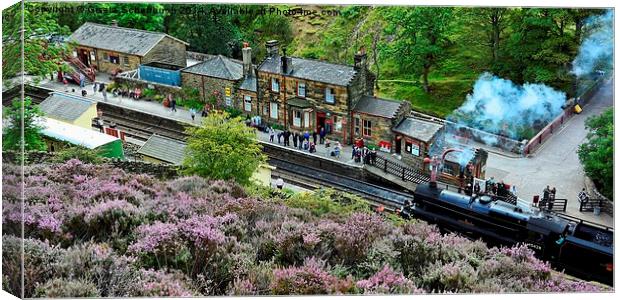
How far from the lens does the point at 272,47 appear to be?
53.4ft

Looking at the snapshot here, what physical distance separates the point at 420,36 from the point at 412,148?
2244mm

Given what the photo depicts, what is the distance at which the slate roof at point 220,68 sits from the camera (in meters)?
17.1

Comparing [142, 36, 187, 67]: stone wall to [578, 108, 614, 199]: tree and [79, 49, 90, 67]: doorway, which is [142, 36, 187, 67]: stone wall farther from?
[578, 108, 614, 199]: tree

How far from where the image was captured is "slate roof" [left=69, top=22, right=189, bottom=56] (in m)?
16.3

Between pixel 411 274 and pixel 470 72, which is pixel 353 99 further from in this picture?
pixel 411 274

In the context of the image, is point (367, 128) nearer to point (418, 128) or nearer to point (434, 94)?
point (418, 128)

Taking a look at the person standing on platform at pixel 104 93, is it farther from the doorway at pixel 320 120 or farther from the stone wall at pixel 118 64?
the doorway at pixel 320 120

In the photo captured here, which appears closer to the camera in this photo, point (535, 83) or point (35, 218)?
point (35, 218)

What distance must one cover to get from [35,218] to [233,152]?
161 inches

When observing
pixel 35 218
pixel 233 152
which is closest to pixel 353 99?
pixel 233 152

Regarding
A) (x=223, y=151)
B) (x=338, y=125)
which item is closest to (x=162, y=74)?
(x=338, y=125)

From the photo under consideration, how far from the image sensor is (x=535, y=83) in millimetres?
15180

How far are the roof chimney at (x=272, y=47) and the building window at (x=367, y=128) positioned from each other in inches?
91.6

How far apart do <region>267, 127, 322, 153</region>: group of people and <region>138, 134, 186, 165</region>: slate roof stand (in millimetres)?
1881
